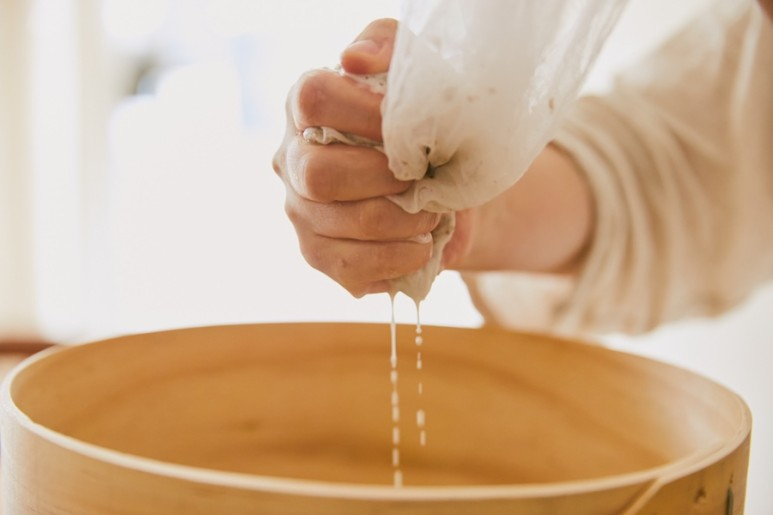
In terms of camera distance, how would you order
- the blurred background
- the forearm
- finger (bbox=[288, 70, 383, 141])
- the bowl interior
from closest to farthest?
finger (bbox=[288, 70, 383, 141])
the bowl interior
the forearm
the blurred background

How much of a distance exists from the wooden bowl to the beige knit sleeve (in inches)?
9.8

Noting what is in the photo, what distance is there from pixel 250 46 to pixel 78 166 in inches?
19.9

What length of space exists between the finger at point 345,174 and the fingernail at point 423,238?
0.03 meters

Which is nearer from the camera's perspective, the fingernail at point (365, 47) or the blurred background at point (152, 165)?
the fingernail at point (365, 47)

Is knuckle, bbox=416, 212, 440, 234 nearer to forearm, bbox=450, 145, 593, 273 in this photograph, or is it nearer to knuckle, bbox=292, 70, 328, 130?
knuckle, bbox=292, 70, 328, 130

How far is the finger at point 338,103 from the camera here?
34 centimetres

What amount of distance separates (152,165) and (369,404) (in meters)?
1.37

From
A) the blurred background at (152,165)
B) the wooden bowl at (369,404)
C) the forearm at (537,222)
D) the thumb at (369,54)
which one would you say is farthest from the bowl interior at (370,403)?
the blurred background at (152,165)

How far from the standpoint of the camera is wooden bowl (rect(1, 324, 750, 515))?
1.42ft

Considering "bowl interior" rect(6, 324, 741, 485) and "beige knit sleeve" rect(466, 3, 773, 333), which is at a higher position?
"beige knit sleeve" rect(466, 3, 773, 333)

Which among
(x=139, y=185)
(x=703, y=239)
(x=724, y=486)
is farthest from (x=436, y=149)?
(x=139, y=185)

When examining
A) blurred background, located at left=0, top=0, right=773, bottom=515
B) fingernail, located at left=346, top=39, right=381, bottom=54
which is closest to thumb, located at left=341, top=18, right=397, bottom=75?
fingernail, located at left=346, top=39, right=381, bottom=54

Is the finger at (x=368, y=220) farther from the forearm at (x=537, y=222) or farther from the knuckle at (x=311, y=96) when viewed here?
the forearm at (x=537, y=222)

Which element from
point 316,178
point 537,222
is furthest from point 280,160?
point 537,222
